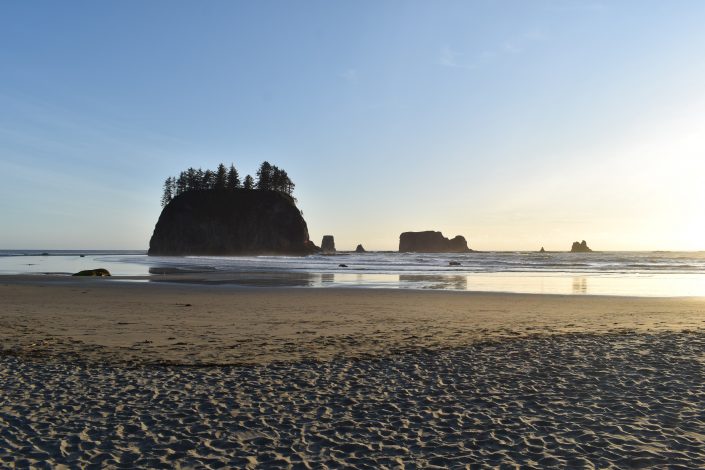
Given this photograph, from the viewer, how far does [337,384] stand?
29.1 feet

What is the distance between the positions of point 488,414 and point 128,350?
8.74m

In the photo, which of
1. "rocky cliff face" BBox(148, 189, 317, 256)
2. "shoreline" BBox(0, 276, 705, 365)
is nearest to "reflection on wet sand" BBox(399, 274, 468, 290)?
"shoreline" BBox(0, 276, 705, 365)

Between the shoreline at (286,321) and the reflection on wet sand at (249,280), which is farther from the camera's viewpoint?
the reflection on wet sand at (249,280)

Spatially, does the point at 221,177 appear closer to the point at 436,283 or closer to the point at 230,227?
the point at 230,227

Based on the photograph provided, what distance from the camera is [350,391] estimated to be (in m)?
8.45

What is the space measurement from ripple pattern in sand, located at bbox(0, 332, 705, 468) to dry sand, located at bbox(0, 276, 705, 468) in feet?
0.11

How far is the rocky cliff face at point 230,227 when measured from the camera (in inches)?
5340

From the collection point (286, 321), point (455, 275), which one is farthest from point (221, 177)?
point (286, 321)

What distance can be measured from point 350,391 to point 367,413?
1163 mm

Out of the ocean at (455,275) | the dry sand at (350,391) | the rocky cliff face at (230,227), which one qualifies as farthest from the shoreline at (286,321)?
the rocky cliff face at (230,227)

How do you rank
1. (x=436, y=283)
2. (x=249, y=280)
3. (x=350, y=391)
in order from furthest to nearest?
(x=249, y=280)
(x=436, y=283)
(x=350, y=391)

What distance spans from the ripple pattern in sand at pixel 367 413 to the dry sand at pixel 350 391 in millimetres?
34

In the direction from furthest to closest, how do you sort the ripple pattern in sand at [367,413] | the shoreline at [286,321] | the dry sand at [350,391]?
the shoreline at [286,321]
the dry sand at [350,391]
the ripple pattern in sand at [367,413]

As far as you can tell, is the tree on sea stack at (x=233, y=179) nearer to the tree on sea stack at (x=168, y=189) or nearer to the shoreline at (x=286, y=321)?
the tree on sea stack at (x=168, y=189)
